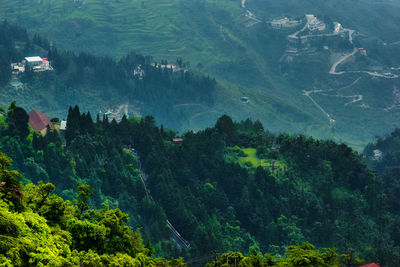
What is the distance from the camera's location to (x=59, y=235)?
42.3 meters

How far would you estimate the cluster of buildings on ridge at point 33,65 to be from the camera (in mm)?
164750

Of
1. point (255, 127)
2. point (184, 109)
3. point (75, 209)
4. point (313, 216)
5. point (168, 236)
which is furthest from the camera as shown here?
point (184, 109)

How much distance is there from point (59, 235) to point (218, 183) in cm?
5518

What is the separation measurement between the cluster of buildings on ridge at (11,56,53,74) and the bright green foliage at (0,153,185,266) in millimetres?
122350

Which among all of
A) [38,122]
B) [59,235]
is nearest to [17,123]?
[38,122]

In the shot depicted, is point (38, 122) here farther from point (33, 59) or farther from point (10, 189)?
point (33, 59)

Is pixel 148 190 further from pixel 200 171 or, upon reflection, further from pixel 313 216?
pixel 313 216

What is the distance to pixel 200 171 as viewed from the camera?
316 ft

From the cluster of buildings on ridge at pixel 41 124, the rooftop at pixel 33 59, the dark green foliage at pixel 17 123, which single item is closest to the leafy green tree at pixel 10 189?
the dark green foliage at pixel 17 123

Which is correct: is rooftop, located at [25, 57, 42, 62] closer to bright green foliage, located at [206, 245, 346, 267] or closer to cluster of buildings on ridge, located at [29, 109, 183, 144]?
cluster of buildings on ridge, located at [29, 109, 183, 144]

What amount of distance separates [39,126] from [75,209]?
156 feet

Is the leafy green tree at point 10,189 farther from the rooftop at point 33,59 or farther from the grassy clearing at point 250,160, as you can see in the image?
the rooftop at point 33,59

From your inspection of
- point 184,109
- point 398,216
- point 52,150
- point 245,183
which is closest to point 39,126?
point 52,150

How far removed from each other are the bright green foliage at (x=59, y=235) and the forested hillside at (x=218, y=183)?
2600 cm
